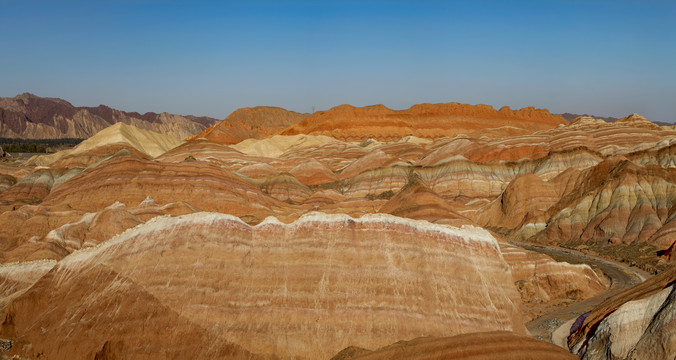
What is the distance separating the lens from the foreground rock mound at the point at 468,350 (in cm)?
1873

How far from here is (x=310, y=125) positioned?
181 m

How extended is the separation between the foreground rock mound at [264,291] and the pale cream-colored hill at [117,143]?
311ft

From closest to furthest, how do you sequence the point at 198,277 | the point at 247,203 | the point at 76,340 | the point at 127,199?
1. the point at 76,340
2. the point at 198,277
3. the point at 127,199
4. the point at 247,203

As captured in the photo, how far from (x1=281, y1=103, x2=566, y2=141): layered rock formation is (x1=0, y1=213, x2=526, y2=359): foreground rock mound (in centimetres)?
14692

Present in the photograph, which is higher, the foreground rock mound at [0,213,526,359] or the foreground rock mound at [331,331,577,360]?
the foreground rock mound at [0,213,526,359]

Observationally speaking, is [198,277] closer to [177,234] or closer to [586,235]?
[177,234]

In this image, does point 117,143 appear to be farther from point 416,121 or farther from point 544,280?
point 544,280

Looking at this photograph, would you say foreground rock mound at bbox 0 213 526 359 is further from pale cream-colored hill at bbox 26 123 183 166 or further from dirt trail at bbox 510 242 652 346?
pale cream-colored hill at bbox 26 123 183 166

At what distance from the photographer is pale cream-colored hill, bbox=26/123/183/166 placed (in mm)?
116062

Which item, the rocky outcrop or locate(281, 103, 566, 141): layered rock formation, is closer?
the rocky outcrop

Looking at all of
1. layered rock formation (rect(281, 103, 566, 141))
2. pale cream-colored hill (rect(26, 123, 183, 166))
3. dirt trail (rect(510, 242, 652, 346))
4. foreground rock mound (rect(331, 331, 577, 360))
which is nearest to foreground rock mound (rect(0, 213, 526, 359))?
foreground rock mound (rect(331, 331, 577, 360))

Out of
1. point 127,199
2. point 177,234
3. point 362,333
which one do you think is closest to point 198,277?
point 177,234

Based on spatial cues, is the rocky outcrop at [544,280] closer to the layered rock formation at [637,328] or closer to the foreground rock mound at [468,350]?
the layered rock formation at [637,328]

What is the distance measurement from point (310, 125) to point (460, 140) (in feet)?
263
